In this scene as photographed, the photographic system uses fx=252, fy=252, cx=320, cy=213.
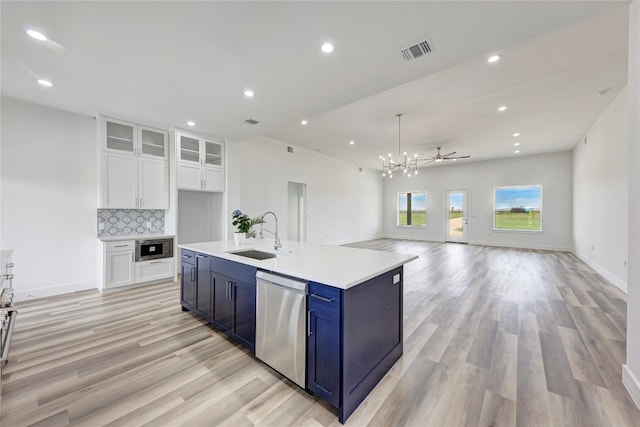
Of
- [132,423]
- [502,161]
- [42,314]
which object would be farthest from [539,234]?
[42,314]

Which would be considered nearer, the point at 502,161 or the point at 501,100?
the point at 501,100

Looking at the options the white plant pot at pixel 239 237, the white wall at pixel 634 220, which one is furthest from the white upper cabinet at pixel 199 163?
the white wall at pixel 634 220

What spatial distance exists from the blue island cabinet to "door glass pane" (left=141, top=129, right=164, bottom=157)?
4.42 meters

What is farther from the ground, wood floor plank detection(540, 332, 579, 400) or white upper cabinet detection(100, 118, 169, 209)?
white upper cabinet detection(100, 118, 169, 209)

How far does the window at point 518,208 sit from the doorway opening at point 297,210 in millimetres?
7016

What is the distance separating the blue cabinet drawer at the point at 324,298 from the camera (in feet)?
5.28

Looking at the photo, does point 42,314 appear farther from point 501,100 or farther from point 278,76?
point 501,100

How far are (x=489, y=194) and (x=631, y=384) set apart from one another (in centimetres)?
873

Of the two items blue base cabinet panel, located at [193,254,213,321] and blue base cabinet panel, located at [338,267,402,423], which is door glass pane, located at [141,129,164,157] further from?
blue base cabinet panel, located at [338,267,402,423]

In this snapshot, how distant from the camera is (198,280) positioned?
298 cm

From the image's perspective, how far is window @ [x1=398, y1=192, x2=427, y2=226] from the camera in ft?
35.4

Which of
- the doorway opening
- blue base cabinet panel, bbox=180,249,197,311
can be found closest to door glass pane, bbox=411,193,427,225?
the doorway opening

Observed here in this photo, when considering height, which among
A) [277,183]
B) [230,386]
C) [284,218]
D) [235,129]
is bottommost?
[230,386]

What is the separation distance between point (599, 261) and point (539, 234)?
372 centimetres
